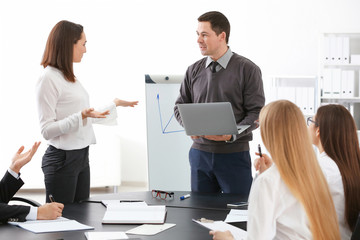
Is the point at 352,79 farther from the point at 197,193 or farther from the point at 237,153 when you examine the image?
the point at 197,193

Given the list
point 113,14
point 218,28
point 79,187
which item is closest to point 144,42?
point 113,14

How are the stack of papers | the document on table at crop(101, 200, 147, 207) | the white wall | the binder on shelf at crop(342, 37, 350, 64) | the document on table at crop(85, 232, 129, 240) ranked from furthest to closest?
the white wall → the binder on shelf at crop(342, 37, 350, 64) → the document on table at crop(101, 200, 147, 207) → the stack of papers → the document on table at crop(85, 232, 129, 240)

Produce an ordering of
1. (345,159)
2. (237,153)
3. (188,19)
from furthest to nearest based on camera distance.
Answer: (188,19)
(237,153)
(345,159)

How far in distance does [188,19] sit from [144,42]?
0.62 meters

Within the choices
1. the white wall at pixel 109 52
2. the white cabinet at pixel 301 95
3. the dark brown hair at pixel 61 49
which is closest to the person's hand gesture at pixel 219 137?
the dark brown hair at pixel 61 49

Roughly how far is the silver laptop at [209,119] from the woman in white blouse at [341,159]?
0.59 meters

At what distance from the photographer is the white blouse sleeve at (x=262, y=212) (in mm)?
1434

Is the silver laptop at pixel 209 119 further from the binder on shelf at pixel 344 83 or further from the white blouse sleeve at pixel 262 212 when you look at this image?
the binder on shelf at pixel 344 83

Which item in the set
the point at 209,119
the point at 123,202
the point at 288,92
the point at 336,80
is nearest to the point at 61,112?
the point at 123,202

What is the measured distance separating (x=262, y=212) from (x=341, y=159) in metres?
0.47

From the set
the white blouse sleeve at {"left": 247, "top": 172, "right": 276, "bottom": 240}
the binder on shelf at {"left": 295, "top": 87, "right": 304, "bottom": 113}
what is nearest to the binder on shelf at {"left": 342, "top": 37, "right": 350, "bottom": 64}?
the binder on shelf at {"left": 295, "top": 87, "right": 304, "bottom": 113}

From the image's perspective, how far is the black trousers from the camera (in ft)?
7.73

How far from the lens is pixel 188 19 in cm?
557

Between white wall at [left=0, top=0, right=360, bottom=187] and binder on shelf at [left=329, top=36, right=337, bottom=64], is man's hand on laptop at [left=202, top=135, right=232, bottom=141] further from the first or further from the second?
white wall at [left=0, top=0, right=360, bottom=187]
